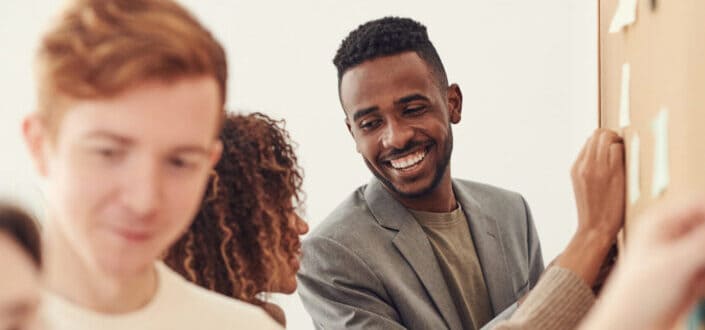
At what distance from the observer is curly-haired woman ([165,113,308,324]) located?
80 cm

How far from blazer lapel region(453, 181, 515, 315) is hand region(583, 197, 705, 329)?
2.83 ft

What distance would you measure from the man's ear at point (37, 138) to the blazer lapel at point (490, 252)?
0.96 meters

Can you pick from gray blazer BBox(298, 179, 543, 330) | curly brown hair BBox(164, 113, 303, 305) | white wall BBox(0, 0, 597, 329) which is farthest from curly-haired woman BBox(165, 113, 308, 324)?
white wall BBox(0, 0, 597, 329)

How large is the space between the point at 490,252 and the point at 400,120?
24 centimetres

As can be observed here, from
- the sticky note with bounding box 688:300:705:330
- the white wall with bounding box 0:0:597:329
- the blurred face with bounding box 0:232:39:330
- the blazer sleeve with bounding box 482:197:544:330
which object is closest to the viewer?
the blurred face with bounding box 0:232:39:330

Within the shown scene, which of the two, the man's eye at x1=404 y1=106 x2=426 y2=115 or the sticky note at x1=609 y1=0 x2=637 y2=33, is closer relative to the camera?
the sticky note at x1=609 y1=0 x2=637 y2=33

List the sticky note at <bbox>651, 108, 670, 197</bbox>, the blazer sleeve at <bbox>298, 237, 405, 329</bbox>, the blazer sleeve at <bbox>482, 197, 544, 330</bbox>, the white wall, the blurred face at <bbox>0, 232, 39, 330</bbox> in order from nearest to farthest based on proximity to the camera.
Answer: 1. the blurred face at <bbox>0, 232, 39, 330</bbox>
2. the sticky note at <bbox>651, 108, 670, 197</bbox>
3. the blazer sleeve at <bbox>298, 237, 405, 329</bbox>
4. the blazer sleeve at <bbox>482, 197, 544, 330</bbox>
5. the white wall

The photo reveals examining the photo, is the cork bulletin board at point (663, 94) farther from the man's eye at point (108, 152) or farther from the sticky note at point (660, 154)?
the man's eye at point (108, 152)

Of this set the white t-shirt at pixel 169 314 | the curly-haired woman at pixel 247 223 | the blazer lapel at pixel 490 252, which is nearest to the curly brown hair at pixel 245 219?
the curly-haired woman at pixel 247 223

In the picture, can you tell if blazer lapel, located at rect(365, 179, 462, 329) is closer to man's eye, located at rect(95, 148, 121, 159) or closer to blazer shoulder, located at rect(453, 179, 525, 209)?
blazer shoulder, located at rect(453, 179, 525, 209)

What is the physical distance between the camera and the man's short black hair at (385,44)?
1308 millimetres

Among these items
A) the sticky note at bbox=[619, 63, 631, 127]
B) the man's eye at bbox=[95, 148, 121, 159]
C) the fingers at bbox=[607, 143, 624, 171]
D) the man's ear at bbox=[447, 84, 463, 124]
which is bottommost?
the man's ear at bbox=[447, 84, 463, 124]

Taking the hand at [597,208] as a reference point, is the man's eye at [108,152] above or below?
above

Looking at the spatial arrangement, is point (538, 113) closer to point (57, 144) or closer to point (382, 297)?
point (382, 297)
